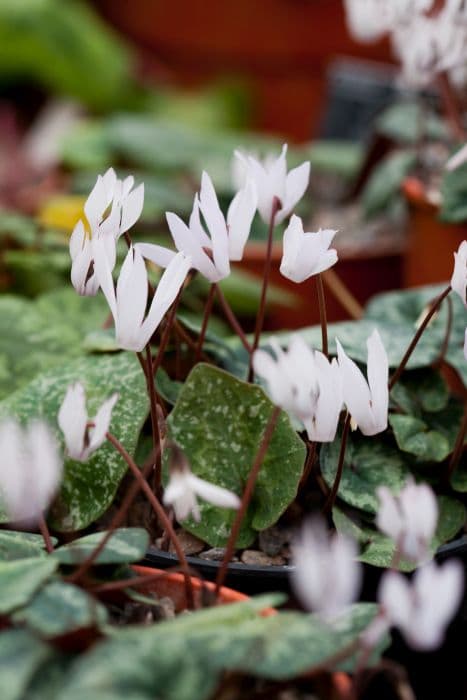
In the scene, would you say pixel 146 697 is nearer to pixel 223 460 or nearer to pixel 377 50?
pixel 223 460

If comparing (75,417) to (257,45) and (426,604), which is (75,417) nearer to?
(426,604)

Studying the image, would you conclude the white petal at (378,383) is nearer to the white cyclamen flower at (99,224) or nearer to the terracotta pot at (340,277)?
the white cyclamen flower at (99,224)

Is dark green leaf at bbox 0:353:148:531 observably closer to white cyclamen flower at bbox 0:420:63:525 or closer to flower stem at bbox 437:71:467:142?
white cyclamen flower at bbox 0:420:63:525

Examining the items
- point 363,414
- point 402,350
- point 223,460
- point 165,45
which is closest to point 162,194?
point 402,350

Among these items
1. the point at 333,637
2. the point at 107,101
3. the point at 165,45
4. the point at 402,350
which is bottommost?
the point at 333,637

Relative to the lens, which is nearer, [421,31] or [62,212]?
[421,31]

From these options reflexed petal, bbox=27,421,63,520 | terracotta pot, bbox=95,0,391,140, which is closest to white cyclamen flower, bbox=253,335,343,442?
reflexed petal, bbox=27,421,63,520

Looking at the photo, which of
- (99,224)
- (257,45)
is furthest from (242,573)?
(257,45)
